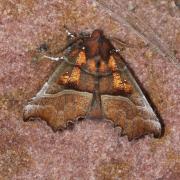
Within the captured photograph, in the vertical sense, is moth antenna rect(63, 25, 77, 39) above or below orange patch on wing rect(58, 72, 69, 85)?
above

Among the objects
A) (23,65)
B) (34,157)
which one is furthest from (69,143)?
(23,65)

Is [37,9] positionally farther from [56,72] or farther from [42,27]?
[56,72]

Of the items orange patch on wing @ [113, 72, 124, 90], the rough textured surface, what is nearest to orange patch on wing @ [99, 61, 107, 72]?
orange patch on wing @ [113, 72, 124, 90]

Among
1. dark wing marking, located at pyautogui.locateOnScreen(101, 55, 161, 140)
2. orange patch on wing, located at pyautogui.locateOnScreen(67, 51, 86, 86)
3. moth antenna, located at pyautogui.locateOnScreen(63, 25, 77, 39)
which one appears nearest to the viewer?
orange patch on wing, located at pyautogui.locateOnScreen(67, 51, 86, 86)

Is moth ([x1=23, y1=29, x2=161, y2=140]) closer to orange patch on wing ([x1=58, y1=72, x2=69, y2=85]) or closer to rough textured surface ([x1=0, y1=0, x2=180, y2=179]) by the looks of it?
orange patch on wing ([x1=58, y1=72, x2=69, y2=85])

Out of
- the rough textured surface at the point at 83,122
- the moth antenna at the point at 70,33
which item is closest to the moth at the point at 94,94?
the moth antenna at the point at 70,33

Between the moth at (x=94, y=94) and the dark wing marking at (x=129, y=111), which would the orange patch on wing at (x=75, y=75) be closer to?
the moth at (x=94, y=94)
